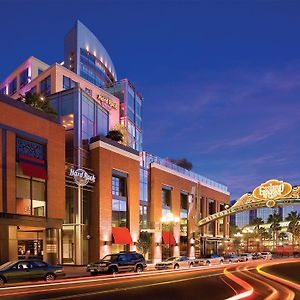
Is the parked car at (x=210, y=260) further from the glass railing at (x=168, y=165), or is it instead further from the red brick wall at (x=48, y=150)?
the red brick wall at (x=48, y=150)

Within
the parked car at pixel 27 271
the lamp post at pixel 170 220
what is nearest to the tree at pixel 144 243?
the lamp post at pixel 170 220

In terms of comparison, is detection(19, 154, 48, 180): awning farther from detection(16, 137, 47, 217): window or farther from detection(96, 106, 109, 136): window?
detection(96, 106, 109, 136): window

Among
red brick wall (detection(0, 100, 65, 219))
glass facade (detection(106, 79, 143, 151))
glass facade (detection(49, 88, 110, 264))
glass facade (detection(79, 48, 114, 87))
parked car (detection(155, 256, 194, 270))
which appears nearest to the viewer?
red brick wall (detection(0, 100, 65, 219))

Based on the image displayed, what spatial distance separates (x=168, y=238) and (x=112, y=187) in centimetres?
1629

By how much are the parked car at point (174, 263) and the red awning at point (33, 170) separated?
1275 cm

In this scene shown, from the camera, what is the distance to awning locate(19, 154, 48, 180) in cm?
3834

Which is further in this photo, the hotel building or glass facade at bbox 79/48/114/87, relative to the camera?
glass facade at bbox 79/48/114/87

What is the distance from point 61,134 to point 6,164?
8.08 m

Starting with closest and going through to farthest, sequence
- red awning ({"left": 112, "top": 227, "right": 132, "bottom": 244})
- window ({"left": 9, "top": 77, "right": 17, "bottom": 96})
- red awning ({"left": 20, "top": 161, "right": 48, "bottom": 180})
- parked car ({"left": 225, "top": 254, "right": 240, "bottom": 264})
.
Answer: red awning ({"left": 20, "top": 161, "right": 48, "bottom": 180}), red awning ({"left": 112, "top": 227, "right": 132, "bottom": 244}), parked car ({"left": 225, "top": 254, "right": 240, "bottom": 264}), window ({"left": 9, "top": 77, "right": 17, "bottom": 96})

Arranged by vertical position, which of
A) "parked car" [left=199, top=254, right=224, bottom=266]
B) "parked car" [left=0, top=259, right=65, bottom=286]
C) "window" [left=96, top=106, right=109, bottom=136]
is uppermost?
"window" [left=96, top=106, right=109, bottom=136]

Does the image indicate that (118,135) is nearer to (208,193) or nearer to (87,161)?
(87,161)

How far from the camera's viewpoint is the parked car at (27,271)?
25.2 m

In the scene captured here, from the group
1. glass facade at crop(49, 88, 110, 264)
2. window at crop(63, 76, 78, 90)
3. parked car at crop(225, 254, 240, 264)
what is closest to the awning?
glass facade at crop(49, 88, 110, 264)

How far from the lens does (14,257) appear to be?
35844 millimetres
